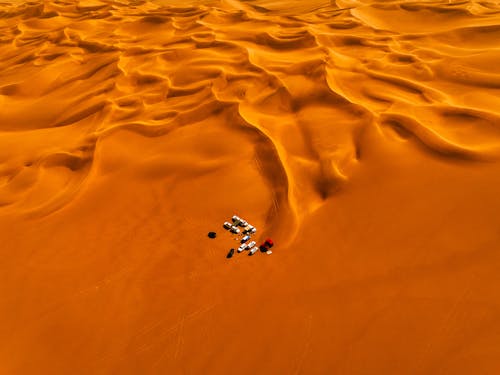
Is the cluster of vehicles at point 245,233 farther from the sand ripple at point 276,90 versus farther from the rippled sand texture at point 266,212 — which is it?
the sand ripple at point 276,90

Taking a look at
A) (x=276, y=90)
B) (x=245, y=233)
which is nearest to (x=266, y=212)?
(x=245, y=233)

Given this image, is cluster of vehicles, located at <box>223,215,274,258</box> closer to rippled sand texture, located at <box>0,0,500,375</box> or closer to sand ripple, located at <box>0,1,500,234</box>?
rippled sand texture, located at <box>0,0,500,375</box>

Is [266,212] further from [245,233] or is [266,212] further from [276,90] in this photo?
[276,90]

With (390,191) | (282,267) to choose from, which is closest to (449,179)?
(390,191)

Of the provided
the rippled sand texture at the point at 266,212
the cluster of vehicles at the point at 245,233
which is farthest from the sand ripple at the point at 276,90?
the cluster of vehicles at the point at 245,233

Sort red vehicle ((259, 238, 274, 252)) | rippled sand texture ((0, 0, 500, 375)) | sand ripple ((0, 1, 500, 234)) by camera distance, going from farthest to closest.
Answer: sand ripple ((0, 1, 500, 234)) < red vehicle ((259, 238, 274, 252)) < rippled sand texture ((0, 0, 500, 375))

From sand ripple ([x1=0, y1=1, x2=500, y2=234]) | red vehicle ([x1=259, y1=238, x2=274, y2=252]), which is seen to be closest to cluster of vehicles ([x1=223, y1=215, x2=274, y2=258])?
red vehicle ([x1=259, y1=238, x2=274, y2=252])

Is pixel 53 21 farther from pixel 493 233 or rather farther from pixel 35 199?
pixel 493 233
